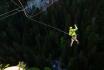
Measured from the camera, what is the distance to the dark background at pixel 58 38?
5727 millimetres

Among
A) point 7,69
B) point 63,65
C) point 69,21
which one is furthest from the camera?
point 69,21

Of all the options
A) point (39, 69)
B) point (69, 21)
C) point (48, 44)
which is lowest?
point (39, 69)

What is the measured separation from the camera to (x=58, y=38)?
6.05m

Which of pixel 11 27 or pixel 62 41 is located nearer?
pixel 62 41

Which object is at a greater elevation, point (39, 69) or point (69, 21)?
point (69, 21)

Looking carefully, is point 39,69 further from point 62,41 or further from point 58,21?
point 58,21

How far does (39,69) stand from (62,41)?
27.3 inches

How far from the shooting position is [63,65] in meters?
5.76

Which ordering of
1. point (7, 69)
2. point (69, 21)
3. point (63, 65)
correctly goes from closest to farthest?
point (7, 69), point (63, 65), point (69, 21)

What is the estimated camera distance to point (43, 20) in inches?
257

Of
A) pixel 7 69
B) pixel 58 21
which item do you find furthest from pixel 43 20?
pixel 7 69

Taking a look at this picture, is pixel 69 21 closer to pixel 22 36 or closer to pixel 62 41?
pixel 62 41

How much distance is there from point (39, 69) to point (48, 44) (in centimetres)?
55

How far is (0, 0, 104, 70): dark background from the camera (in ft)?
18.8
